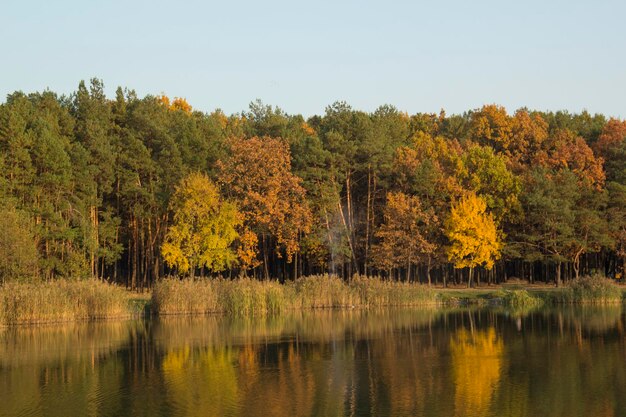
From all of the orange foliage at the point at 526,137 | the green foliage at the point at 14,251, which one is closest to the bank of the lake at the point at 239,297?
the green foliage at the point at 14,251

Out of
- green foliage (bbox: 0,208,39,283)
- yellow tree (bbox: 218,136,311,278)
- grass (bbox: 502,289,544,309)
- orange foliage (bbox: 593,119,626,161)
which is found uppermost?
orange foliage (bbox: 593,119,626,161)

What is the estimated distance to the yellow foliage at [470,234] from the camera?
78562 mm

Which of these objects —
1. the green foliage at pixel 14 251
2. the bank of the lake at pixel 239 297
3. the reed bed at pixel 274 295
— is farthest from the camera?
the green foliage at pixel 14 251

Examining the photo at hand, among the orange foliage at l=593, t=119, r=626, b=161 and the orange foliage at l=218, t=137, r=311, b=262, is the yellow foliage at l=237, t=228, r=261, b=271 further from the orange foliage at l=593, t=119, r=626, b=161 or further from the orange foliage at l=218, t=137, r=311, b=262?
the orange foliage at l=593, t=119, r=626, b=161

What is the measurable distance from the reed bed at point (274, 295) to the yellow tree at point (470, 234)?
42.5 feet

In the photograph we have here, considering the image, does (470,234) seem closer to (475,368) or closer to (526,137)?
(526,137)

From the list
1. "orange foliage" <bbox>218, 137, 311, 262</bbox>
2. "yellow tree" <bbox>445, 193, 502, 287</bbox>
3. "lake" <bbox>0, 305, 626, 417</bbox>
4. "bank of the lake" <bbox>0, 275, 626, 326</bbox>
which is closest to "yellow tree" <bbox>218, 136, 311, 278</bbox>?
"orange foliage" <bbox>218, 137, 311, 262</bbox>

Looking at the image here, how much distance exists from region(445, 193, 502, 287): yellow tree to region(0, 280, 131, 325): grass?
34.7m

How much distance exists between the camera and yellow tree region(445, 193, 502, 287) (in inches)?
3093

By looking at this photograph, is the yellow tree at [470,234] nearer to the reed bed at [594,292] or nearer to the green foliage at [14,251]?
the reed bed at [594,292]

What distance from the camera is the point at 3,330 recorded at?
4931 centimetres

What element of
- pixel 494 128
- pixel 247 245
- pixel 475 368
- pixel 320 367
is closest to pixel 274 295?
pixel 247 245

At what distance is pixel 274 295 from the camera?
5841 centimetres

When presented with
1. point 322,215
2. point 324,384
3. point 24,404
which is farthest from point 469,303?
point 24,404
